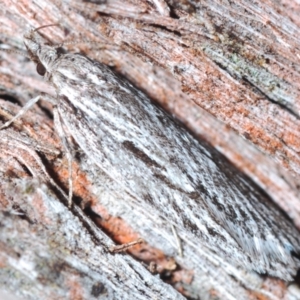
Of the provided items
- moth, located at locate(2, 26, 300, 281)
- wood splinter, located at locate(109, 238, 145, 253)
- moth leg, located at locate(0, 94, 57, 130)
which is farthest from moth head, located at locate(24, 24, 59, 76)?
wood splinter, located at locate(109, 238, 145, 253)

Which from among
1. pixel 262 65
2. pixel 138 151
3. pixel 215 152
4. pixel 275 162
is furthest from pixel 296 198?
pixel 138 151

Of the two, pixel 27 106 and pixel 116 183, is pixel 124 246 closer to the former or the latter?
pixel 116 183

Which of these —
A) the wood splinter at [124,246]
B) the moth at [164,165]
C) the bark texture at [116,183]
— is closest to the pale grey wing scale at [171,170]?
the moth at [164,165]

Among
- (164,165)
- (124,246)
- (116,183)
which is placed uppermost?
(164,165)

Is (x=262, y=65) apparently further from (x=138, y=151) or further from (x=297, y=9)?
(x=138, y=151)

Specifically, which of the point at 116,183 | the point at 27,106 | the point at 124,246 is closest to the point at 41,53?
the point at 27,106

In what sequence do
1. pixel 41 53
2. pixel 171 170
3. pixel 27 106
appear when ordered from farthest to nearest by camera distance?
pixel 41 53, pixel 27 106, pixel 171 170

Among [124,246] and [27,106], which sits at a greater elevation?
[27,106]
